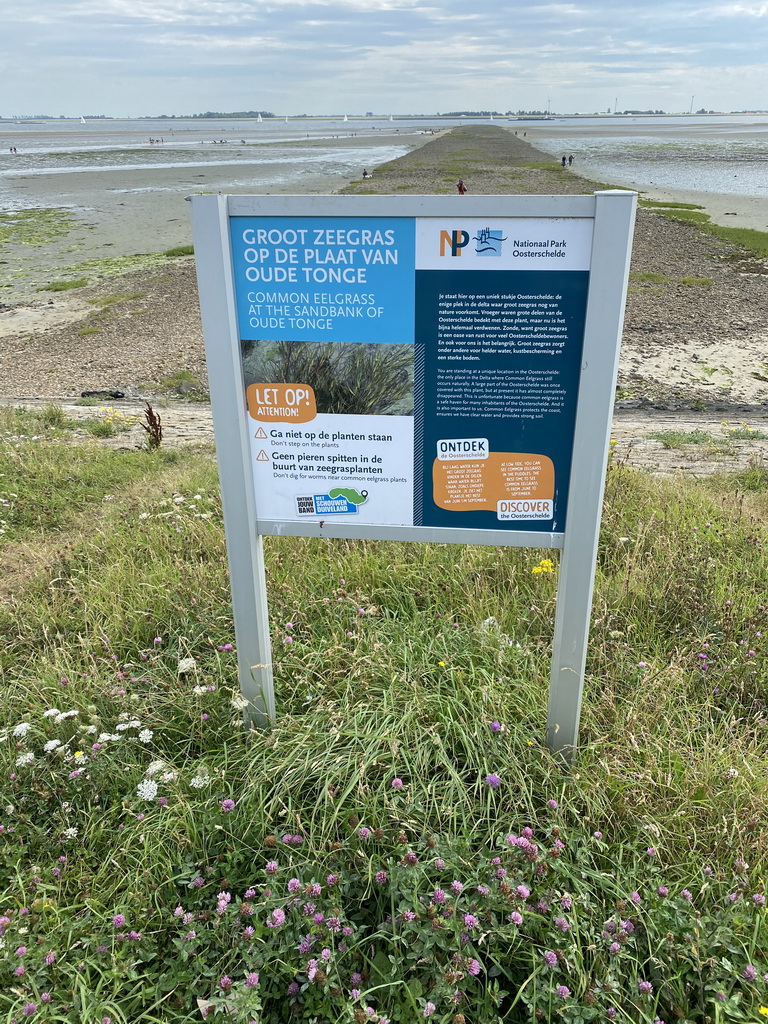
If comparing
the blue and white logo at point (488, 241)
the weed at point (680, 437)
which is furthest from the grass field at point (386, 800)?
the weed at point (680, 437)

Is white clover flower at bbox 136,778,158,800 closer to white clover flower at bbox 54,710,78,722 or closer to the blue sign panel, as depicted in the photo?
white clover flower at bbox 54,710,78,722

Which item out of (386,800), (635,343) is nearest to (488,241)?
(386,800)

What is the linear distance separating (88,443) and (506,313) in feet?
22.7

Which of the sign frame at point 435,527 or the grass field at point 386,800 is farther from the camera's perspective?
the sign frame at point 435,527

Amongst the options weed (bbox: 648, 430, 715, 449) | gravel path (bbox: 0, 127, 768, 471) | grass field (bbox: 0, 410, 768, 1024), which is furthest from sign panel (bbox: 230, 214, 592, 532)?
weed (bbox: 648, 430, 715, 449)

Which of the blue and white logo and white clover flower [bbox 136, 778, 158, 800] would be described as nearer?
the blue and white logo

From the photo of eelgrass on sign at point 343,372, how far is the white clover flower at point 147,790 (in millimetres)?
1507

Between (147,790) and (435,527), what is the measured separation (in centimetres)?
143

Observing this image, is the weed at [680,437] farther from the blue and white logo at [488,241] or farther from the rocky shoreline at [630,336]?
the blue and white logo at [488,241]

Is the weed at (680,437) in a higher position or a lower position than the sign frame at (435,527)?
lower

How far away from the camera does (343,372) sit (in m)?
2.53

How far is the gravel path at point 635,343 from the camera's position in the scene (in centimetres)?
1076

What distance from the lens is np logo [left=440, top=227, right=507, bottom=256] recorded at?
90.5 inches

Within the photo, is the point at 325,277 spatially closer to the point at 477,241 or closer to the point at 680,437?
the point at 477,241
